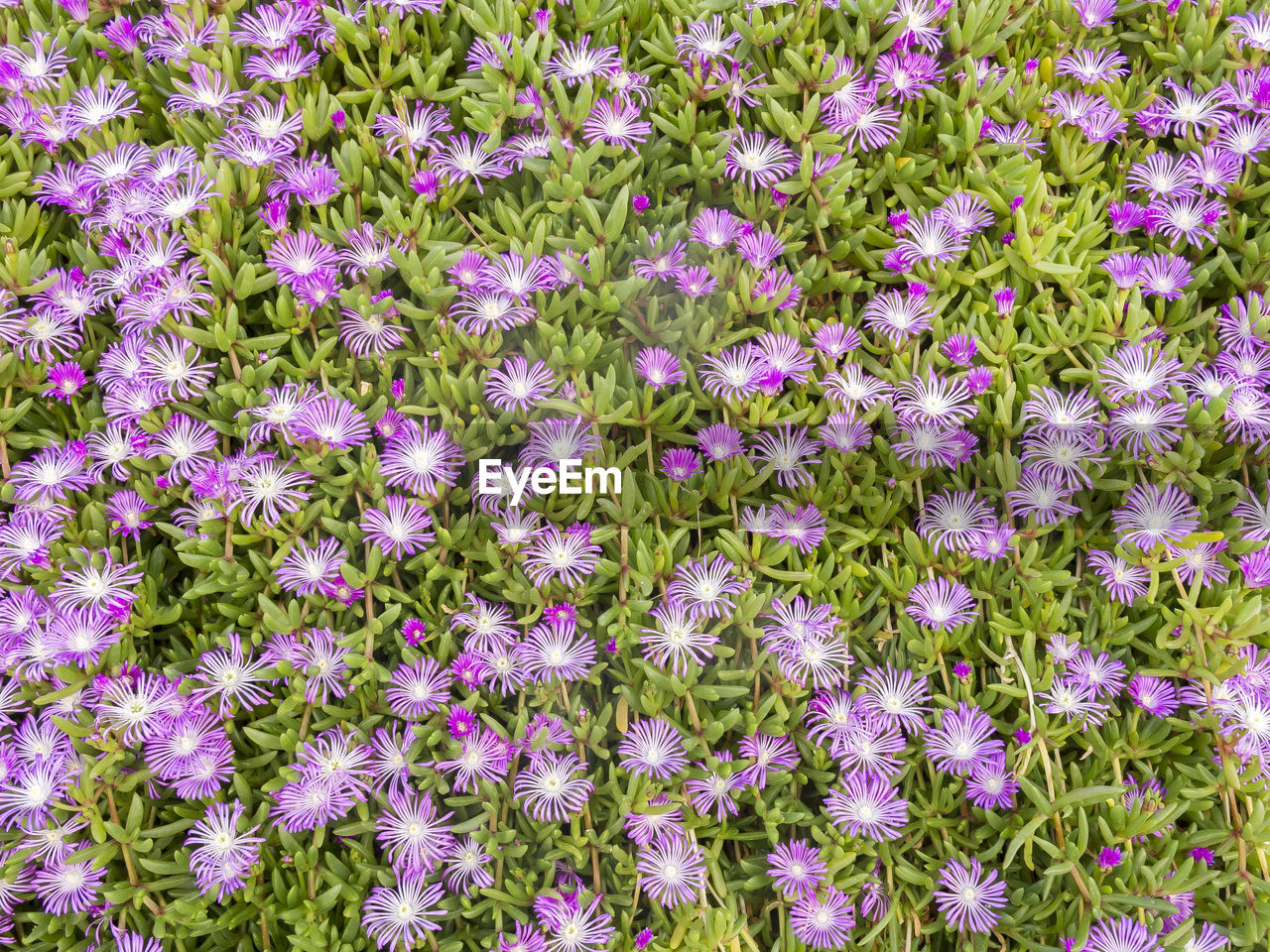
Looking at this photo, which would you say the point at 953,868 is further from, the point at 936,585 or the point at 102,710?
the point at 102,710

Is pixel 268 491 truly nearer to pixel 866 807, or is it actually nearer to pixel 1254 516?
pixel 866 807

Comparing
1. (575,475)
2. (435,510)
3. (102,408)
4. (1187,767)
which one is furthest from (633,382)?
(1187,767)

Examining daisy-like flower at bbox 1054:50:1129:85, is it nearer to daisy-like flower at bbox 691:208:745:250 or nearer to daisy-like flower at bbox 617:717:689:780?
daisy-like flower at bbox 691:208:745:250

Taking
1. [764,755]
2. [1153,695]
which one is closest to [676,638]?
[764,755]

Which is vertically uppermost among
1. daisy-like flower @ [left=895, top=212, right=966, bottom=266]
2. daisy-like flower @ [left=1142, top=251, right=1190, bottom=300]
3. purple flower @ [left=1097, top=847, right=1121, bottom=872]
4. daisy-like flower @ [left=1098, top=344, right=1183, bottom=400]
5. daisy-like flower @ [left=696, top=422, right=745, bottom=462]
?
daisy-like flower @ [left=895, top=212, right=966, bottom=266]

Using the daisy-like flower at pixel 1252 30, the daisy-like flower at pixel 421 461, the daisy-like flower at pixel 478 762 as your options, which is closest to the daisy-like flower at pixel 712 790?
the daisy-like flower at pixel 478 762

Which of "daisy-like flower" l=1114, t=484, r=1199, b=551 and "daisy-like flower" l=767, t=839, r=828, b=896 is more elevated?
"daisy-like flower" l=1114, t=484, r=1199, b=551

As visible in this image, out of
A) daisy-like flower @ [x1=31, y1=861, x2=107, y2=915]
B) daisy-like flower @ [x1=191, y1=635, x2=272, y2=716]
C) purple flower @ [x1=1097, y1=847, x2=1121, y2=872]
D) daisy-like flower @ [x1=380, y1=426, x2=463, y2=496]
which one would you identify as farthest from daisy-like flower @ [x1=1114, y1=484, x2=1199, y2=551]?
daisy-like flower @ [x1=31, y1=861, x2=107, y2=915]
